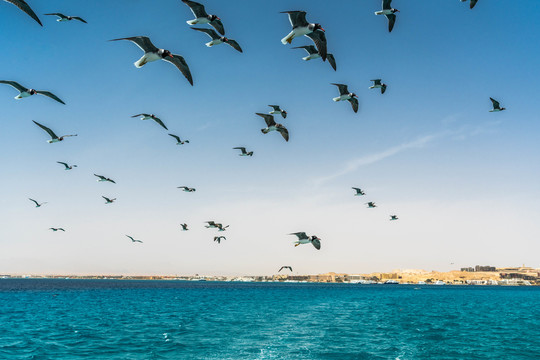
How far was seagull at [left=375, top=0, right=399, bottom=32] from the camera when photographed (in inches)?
868

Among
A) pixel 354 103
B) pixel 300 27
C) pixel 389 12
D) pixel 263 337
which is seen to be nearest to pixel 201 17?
pixel 300 27

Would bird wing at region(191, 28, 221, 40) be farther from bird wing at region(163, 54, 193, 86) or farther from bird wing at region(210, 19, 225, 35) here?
bird wing at region(163, 54, 193, 86)

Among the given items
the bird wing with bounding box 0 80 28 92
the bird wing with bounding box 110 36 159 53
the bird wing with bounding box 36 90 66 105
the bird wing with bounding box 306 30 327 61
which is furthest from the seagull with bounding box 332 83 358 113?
the bird wing with bounding box 0 80 28 92

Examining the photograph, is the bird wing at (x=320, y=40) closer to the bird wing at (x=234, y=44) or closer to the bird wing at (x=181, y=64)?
the bird wing at (x=234, y=44)

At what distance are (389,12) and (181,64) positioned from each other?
13.6m

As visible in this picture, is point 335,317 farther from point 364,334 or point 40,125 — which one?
point 40,125

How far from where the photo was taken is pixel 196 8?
17562 mm

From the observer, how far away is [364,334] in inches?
1538

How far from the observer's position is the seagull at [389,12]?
22.0 metres

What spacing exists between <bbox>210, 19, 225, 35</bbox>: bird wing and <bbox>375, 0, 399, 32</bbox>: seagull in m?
9.74

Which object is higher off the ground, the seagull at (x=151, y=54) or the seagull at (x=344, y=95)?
the seagull at (x=344, y=95)

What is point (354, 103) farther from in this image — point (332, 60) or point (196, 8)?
point (196, 8)

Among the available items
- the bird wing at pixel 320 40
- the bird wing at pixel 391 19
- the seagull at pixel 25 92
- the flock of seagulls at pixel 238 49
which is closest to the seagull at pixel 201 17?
the flock of seagulls at pixel 238 49

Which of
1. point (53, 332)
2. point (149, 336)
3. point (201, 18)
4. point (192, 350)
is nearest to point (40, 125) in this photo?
Answer: point (201, 18)
